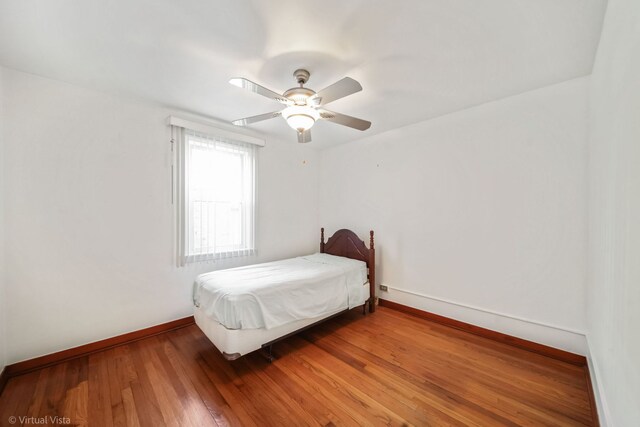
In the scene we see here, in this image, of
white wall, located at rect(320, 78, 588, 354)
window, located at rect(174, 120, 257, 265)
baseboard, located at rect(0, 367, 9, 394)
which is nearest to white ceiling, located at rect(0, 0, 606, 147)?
white wall, located at rect(320, 78, 588, 354)

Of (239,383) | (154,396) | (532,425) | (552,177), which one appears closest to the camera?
(532,425)

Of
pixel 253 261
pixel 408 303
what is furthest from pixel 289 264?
pixel 408 303

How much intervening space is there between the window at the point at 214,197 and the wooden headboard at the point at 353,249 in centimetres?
123

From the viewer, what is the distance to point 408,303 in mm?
3215

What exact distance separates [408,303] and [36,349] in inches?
147

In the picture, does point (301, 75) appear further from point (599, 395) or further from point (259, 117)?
point (599, 395)

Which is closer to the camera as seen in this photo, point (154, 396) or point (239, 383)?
point (154, 396)

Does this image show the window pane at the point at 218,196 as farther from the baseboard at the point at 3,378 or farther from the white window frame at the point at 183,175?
the baseboard at the point at 3,378

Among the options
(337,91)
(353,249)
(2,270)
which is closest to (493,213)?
(353,249)

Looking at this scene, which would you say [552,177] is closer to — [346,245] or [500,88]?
[500,88]

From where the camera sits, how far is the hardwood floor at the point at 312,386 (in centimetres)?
155

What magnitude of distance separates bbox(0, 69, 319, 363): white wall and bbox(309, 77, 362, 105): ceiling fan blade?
1.93 meters

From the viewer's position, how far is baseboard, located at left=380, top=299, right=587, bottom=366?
2107 millimetres

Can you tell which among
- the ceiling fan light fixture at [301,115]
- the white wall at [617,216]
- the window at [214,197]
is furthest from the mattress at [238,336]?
the white wall at [617,216]
